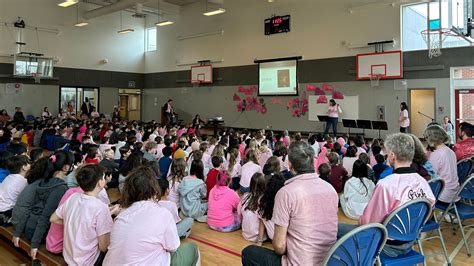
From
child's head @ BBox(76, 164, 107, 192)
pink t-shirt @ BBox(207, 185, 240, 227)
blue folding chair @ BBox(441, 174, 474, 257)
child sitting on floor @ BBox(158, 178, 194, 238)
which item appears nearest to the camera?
child's head @ BBox(76, 164, 107, 192)

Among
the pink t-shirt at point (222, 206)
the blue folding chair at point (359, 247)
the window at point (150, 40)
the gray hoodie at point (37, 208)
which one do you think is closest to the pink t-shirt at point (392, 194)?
the blue folding chair at point (359, 247)

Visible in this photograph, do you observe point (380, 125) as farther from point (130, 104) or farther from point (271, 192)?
point (130, 104)

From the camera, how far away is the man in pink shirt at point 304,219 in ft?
7.38

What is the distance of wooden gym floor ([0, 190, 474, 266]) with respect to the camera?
389 centimetres

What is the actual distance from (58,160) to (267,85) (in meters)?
13.1

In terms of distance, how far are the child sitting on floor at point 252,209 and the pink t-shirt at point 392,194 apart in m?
1.60

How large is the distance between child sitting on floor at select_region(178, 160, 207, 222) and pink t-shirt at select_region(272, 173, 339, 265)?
301cm

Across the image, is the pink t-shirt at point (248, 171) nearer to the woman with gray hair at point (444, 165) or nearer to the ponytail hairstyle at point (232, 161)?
the ponytail hairstyle at point (232, 161)

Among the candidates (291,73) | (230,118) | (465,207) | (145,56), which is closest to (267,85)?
(291,73)

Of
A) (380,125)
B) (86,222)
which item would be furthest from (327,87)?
(86,222)

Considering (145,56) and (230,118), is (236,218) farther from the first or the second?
(145,56)

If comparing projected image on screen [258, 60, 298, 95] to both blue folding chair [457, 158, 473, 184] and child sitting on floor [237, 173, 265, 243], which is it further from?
child sitting on floor [237, 173, 265, 243]

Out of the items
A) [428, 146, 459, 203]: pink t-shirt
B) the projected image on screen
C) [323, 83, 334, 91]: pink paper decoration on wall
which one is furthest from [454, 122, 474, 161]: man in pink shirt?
the projected image on screen

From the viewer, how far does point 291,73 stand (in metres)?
15.5
